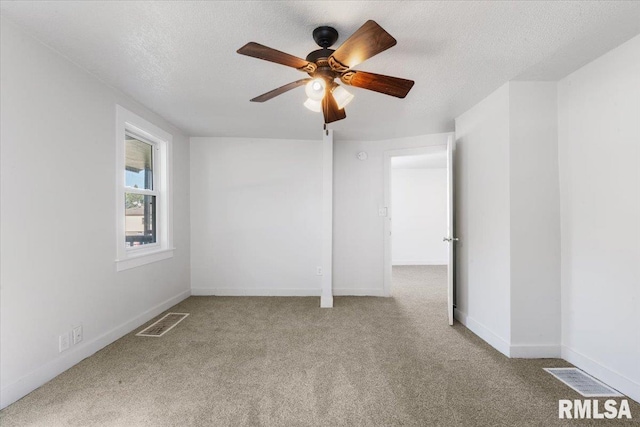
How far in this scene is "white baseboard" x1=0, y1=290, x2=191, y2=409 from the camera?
1770mm

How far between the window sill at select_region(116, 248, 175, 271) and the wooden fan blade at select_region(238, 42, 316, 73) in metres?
2.28

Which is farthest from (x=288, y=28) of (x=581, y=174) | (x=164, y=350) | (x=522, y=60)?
(x=164, y=350)

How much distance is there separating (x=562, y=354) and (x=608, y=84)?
205 centimetres

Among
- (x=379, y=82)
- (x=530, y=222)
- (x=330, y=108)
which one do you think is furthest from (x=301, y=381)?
(x=530, y=222)

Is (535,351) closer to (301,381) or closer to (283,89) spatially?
(301,381)

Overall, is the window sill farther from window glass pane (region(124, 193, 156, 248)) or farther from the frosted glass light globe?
the frosted glass light globe

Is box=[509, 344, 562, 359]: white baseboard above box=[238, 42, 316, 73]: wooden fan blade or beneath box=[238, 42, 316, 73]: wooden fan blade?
beneath

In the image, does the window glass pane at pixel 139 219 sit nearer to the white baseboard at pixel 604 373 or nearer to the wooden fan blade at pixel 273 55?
the wooden fan blade at pixel 273 55

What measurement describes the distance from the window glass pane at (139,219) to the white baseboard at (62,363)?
2.67 feet

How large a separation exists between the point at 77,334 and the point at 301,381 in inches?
69.3

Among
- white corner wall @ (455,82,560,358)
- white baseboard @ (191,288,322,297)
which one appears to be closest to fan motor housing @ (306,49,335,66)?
white corner wall @ (455,82,560,358)

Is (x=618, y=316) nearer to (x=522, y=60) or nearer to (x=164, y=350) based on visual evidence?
(x=522, y=60)

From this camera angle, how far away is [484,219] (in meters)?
2.79

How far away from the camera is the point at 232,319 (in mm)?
3266
